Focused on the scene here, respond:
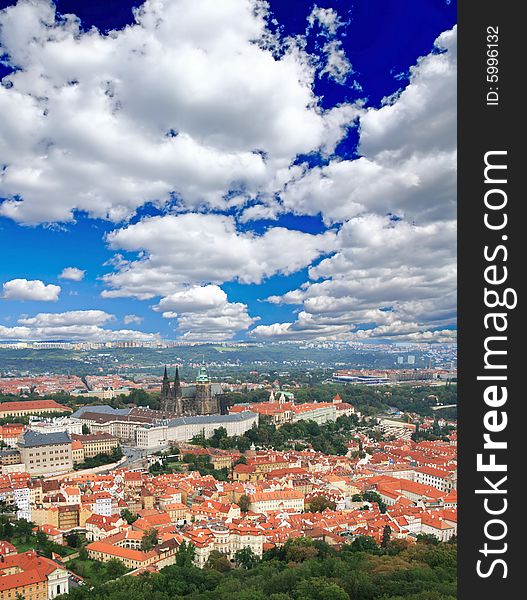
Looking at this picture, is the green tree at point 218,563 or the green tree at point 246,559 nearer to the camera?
the green tree at point 218,563

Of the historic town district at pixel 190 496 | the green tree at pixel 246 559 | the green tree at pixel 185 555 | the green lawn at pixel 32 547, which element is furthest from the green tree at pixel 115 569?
the green tree at pixel 246 559

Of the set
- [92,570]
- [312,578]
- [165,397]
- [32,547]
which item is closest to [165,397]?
[165,397]

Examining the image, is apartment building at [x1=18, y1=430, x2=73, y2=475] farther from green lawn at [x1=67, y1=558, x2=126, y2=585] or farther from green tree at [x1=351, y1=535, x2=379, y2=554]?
green tree at [x1=351, y1=535, x2=379, y2=554]

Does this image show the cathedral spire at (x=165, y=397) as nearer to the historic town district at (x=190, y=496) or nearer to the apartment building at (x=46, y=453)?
the historic town district at (x=190, y=496)

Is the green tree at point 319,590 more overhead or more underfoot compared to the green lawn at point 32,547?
more overhead

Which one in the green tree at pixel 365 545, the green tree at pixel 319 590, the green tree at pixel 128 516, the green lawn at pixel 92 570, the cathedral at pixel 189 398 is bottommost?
the green lawn at pixel 92 570

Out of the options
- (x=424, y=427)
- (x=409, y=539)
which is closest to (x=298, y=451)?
(x=424, y=427)
